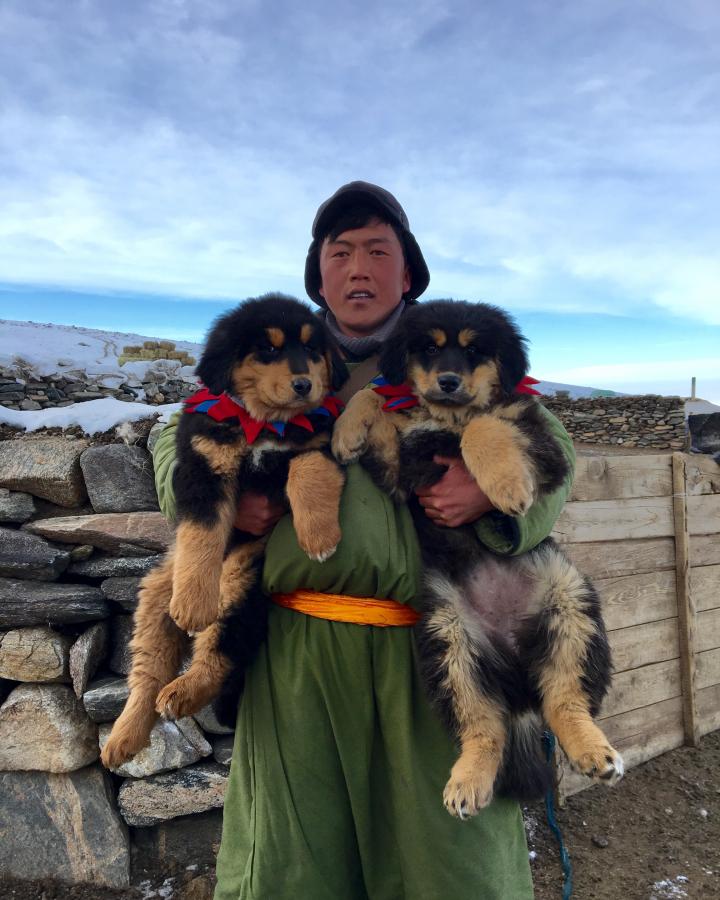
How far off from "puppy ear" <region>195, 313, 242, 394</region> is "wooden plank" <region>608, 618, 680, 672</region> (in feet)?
11.4

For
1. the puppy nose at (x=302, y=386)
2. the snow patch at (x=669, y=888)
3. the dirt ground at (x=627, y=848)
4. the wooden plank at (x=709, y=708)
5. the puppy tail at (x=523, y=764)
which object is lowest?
the snow patch at (x=669, y=888)

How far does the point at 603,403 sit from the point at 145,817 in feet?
49.3

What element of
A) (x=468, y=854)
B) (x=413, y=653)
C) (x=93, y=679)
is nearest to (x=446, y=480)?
(x=413, y=653)

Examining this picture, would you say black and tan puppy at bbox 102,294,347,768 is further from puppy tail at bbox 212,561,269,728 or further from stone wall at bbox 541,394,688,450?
stone wall at bbox 541,394,688,450

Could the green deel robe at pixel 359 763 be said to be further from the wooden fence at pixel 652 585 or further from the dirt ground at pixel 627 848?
the wooden fence at pixel 652 585

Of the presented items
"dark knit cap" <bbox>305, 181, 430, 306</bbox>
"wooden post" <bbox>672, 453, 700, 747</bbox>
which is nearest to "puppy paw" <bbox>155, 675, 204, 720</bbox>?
"dark knit cap" <bbox>305, 181, 430, 306</bbox>

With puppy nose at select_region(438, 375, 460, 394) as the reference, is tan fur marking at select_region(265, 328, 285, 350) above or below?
above

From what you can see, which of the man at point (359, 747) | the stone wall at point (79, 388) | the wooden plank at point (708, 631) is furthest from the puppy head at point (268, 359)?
the wooden plank at point (708, 631)

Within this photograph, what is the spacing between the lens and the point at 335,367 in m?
2.38

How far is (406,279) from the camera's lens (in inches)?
110

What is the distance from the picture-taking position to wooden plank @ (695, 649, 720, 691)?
5117 millimetres

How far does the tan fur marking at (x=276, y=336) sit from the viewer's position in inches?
87.9

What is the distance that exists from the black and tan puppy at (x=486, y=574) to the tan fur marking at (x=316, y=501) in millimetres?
135

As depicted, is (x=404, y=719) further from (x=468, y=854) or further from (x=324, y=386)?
(x=324, y=386)
